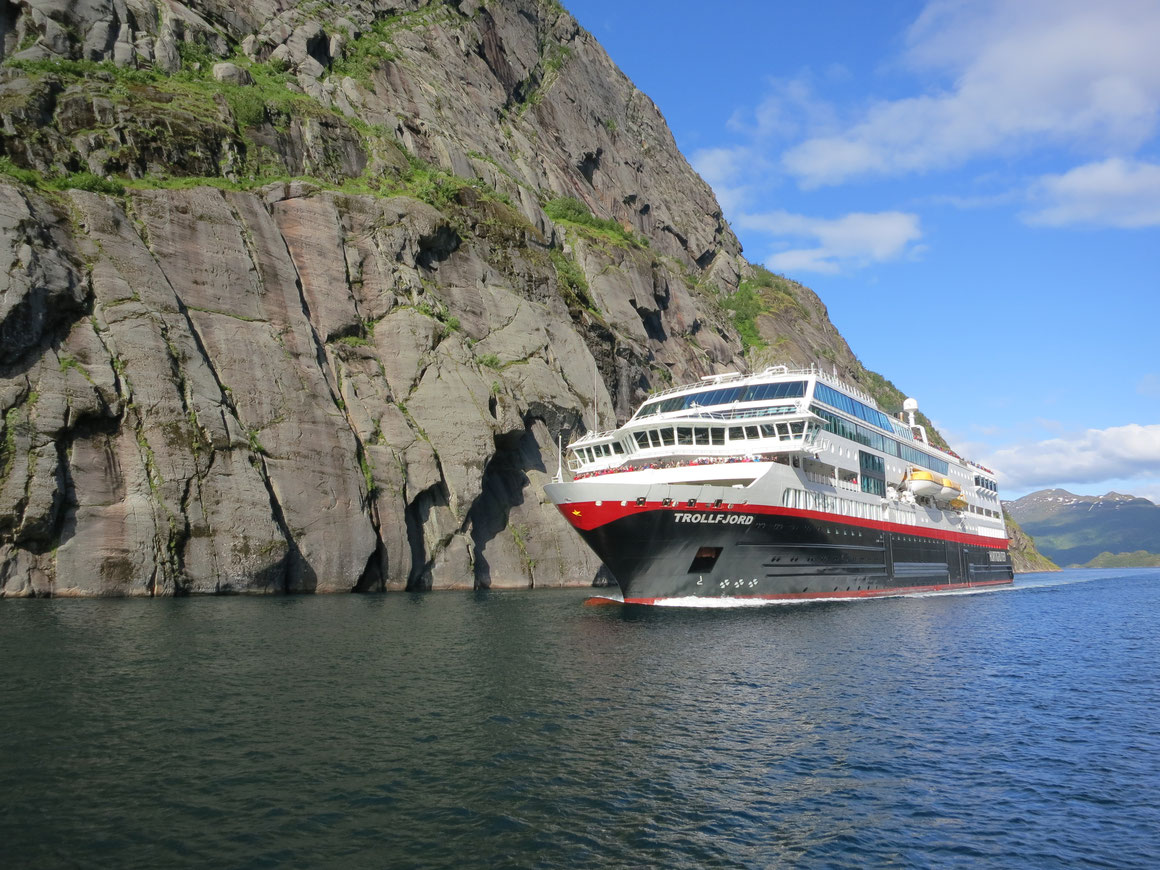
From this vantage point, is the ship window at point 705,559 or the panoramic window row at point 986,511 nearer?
the ship window at point 705,559

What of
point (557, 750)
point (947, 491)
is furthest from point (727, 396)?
point (557, 750)

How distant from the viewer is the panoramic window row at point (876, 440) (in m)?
Result: 57.2

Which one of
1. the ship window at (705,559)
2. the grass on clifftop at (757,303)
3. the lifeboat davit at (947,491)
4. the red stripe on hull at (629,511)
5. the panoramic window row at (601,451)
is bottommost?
the ship window at (705,559)

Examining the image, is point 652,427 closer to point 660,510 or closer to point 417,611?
point 660,510

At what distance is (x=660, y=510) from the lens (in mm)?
43625

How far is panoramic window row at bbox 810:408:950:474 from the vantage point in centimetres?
5719

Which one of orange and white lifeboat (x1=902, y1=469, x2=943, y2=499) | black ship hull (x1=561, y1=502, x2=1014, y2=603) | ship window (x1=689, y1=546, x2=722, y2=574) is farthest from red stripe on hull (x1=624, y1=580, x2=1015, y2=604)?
orange and white lifeboat (x1=902, y1=469, x2=943, y2=499)

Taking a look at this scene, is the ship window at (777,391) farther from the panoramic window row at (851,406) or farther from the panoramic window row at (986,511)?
the panoramic window row at (986,511)

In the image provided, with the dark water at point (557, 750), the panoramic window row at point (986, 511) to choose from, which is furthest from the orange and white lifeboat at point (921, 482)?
the dark water at point (557, 750)

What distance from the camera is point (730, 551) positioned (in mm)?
46312

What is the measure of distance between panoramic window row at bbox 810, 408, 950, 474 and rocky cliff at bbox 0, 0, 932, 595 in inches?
1006

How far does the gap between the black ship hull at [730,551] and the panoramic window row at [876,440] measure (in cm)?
678

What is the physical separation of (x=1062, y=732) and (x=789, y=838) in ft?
38.1

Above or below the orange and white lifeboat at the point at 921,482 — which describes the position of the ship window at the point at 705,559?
below
